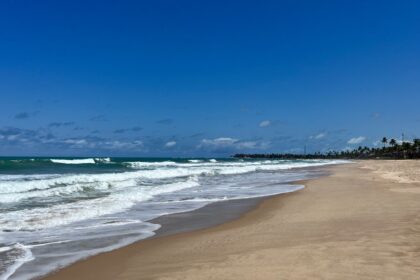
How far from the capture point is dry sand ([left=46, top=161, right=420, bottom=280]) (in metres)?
6.16

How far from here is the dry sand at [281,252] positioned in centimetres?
616

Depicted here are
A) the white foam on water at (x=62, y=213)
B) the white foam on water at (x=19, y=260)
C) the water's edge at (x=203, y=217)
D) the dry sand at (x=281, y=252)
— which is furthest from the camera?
the white foam on water at (x=62, y=213)

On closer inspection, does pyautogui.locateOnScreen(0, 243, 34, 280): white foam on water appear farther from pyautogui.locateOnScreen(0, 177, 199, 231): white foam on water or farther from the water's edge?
pyautogui.locateOnScreen(0, 177, 199, 231): white foam on water

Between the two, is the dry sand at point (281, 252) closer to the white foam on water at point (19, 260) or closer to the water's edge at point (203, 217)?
the water's edge at point (203, 217)

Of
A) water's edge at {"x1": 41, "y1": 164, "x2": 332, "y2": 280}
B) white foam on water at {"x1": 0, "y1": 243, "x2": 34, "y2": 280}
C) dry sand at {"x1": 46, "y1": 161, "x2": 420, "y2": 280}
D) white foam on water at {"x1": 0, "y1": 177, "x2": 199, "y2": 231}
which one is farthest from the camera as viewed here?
white foam on water at {"x1": 0, "y1": 177, "x2": 199, "y2": 231}

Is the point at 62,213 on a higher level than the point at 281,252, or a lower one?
higher

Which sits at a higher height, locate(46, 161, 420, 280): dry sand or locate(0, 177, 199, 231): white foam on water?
locate(0, 177, 199, 231): white foam on water

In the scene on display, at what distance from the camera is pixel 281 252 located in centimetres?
738

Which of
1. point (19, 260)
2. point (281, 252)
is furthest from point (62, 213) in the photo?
point (281, 252)

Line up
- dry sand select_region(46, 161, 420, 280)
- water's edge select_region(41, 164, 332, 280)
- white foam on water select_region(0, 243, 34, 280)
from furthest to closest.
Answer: water's edge select_region(41, 164, 332, 280)
white foam on water select_region(0, 243, 34, 280)
dry sand select_region(46, 161, 420, 280)

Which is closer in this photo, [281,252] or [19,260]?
[281,252]

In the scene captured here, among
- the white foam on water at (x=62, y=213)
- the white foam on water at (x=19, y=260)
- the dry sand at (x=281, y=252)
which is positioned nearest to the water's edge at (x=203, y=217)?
the dry sand at (x=281, y=252)

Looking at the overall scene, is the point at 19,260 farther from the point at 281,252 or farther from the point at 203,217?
the point at 203,217

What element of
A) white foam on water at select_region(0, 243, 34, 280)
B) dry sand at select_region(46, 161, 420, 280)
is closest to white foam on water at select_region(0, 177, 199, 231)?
white foam on water at select_region(0, 243, 34, 280)
